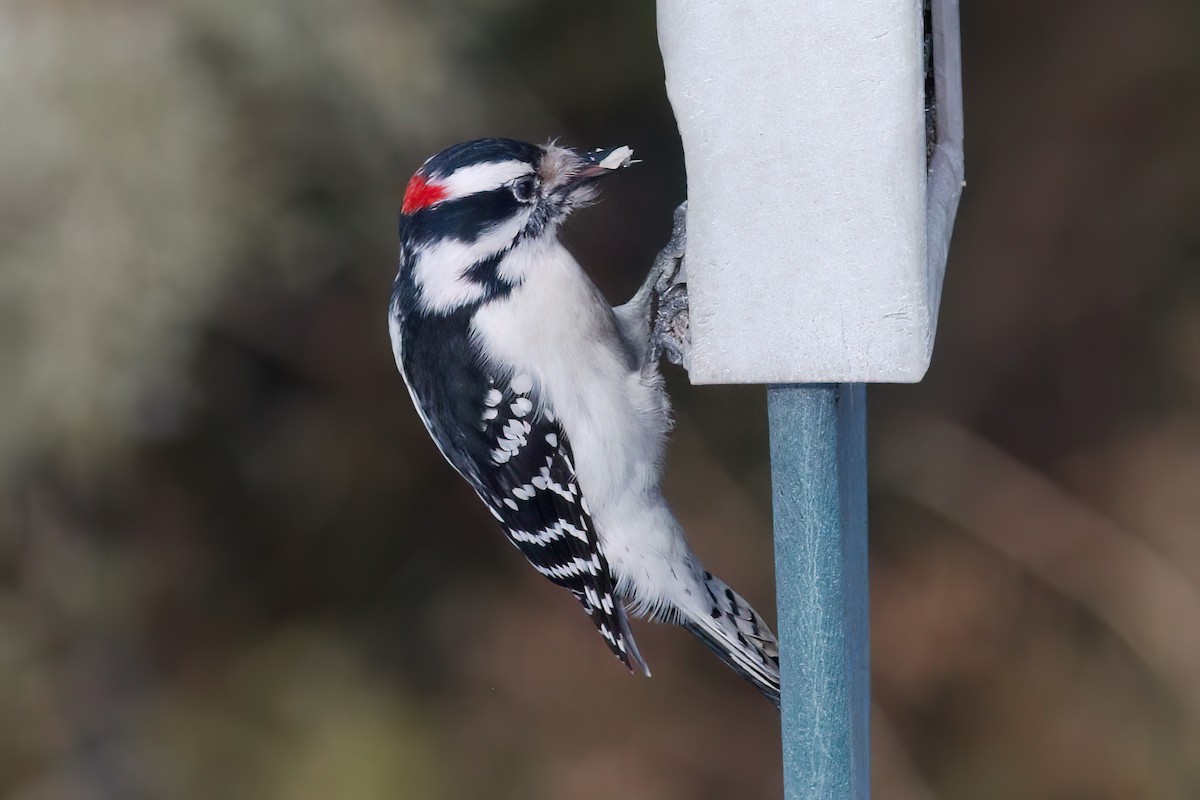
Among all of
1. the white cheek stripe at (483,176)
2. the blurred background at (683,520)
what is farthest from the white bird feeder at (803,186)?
the blurred background at (683,520)

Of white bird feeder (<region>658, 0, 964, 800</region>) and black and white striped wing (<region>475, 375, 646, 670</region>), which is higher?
white bird feeder (<region>658, 0, 964, 800</region>)

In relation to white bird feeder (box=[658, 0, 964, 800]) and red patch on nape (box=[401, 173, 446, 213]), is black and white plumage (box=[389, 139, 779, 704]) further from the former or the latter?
white bird feeder (box=[658, 0, 964, 800])

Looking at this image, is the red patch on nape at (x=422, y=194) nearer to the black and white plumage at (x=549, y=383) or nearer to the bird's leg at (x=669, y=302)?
the black and white plumage at (x=549, y=383)

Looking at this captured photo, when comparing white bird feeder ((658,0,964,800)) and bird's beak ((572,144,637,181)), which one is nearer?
white bird feeder ((658,0,964,800))

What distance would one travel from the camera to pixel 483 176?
141 centimetres

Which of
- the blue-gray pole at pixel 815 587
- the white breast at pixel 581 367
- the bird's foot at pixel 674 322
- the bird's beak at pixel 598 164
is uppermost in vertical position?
the bird's beak at pixel 598 164

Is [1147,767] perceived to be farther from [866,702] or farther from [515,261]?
[515,261]

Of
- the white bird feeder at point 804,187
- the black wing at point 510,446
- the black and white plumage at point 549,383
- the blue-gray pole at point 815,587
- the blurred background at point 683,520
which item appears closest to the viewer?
the white bird feeder at point 804,187

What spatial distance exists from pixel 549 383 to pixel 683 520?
1572mm

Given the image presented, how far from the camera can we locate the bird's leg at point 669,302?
4.88 feet

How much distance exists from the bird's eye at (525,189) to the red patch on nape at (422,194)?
0.28ft

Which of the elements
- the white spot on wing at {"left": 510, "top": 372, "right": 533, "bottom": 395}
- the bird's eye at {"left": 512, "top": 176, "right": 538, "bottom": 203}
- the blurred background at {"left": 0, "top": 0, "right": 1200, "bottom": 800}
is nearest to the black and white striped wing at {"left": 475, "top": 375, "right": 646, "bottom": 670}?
the white spot on wing at {"left": 510, "top": 372, "right": 533, "bottom": 395}

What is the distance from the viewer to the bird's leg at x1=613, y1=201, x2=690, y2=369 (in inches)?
58.5

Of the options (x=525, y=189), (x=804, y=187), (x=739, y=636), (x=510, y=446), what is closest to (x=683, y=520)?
(x=739, y=636)
